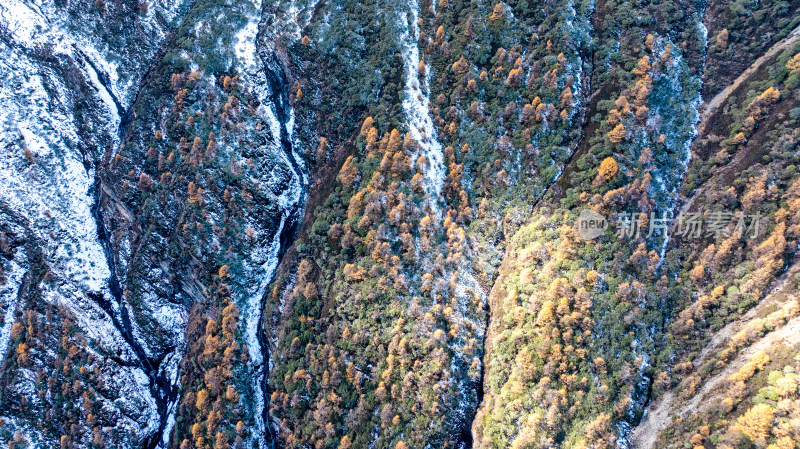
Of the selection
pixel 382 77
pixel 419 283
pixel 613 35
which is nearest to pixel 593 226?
pixel 419 283

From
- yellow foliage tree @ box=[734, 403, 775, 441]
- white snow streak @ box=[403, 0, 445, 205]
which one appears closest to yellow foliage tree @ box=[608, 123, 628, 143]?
white snow streak @ box=[403, 0, 445, 205]

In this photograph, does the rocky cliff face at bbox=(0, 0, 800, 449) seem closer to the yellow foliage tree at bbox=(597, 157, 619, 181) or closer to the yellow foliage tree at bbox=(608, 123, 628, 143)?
the yellow foliage tree at bbox=(608, 123, 628, 143)

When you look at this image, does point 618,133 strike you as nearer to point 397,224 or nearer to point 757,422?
point 397,224

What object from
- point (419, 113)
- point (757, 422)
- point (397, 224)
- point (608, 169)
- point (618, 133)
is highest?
point (419, 113)

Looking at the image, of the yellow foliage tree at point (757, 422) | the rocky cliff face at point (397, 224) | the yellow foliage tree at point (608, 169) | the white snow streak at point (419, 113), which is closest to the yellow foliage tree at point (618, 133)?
the rocky cliff face at point (397, 224)

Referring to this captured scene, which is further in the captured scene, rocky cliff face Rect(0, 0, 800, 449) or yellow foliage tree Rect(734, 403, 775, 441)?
rocky cliff face Rect(0, 0, 800, 449)

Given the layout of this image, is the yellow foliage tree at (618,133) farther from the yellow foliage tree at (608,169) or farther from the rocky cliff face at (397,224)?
the yellow foliage tree at (608,169)

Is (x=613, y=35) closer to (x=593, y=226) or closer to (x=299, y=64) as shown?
(x=593, y=226)

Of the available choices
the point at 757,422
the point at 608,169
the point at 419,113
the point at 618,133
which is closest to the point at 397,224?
the point at 419,113
